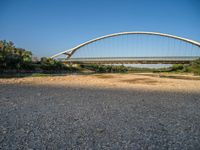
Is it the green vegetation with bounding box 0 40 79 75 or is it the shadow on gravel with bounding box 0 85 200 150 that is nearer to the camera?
the shadow on gravel with bounding box 0 85 200 150

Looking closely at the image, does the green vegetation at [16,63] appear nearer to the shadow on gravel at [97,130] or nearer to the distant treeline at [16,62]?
the distant treeline at [16,62]

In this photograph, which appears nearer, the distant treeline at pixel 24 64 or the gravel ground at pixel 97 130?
the gravel ground at pixel 97 130

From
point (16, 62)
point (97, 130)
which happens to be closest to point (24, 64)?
point (16, 62)

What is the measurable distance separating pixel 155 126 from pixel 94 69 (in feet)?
315

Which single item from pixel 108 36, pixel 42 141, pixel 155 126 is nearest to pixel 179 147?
pixel 155 126

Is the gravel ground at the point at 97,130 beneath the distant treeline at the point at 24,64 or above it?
beneath

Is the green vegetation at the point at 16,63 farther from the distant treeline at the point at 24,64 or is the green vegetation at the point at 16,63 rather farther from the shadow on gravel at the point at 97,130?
the shadow on gravel at the point at 97,130

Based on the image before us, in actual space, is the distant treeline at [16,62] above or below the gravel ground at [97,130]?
above

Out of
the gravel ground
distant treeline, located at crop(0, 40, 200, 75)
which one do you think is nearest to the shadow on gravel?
the gravel ground

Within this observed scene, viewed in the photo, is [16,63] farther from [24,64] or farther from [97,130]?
[97,130]

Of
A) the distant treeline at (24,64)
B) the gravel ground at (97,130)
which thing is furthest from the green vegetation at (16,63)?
the gravel ground at (97,130)

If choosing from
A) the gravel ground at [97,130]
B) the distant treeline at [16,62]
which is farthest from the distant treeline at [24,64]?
the gravel ground at [97,130]

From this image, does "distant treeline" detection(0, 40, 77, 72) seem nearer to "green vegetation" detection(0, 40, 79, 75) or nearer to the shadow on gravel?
"green vegetation" detection(0, 40, 79, 75)

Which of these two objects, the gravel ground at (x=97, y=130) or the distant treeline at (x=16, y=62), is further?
the distant treeline at (x=16, y=62)
